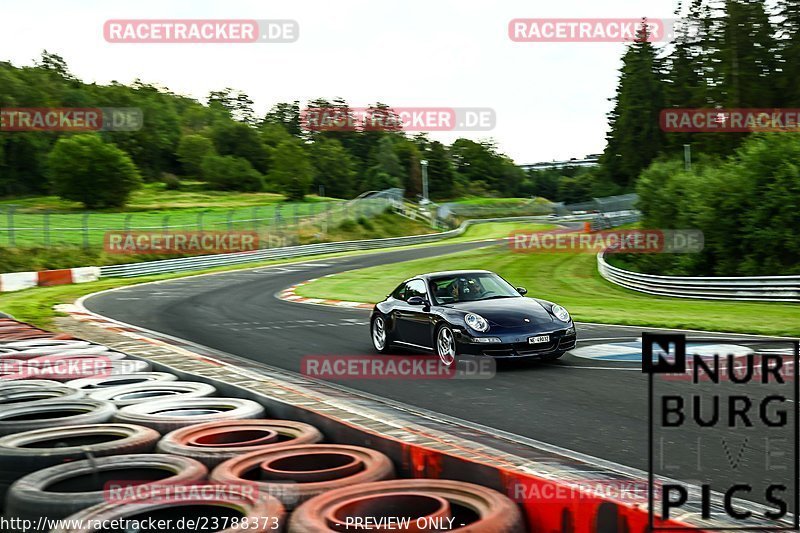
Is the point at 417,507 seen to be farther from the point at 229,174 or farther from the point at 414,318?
the point at 229,174

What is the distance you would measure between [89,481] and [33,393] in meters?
2.73

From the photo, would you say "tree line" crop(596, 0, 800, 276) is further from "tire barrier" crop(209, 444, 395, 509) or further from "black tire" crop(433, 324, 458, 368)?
"tire barrier" crop(209, 444, 395, 509)

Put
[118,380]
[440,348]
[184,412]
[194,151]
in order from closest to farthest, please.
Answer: [184,412] < [118,380] < [440,348] < [194,151]

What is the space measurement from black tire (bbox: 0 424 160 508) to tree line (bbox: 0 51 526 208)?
235 ft

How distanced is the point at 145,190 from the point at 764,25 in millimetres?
68114

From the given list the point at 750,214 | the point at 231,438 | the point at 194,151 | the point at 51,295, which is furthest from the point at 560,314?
the point at 194,151

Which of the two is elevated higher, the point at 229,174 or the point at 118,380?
the point at 229,174

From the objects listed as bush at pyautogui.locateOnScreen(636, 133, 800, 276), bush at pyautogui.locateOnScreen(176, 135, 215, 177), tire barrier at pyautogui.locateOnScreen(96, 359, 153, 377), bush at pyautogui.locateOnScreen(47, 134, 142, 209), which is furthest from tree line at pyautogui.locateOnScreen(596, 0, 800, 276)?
bush at pyautogui.locateOnScreen(176, 135, 215, 177)

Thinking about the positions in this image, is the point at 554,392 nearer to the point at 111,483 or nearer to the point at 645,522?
the point at 111,483

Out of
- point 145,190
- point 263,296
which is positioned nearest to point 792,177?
point 263,296

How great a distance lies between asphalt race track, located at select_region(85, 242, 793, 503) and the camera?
6461 millimetres

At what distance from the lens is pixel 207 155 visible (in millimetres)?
108938

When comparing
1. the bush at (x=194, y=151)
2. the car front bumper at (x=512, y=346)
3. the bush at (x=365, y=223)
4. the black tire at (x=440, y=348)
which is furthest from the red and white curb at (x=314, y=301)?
the bush at (x=194, y=151)

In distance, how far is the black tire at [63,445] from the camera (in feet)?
16.8
